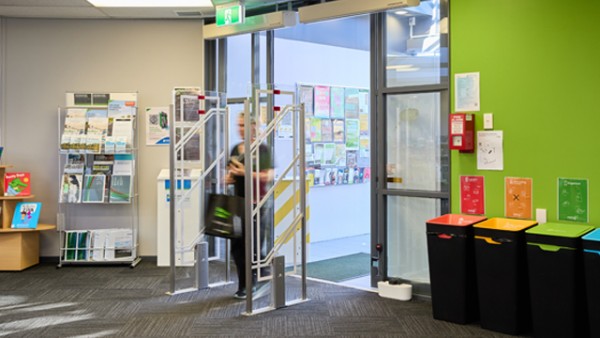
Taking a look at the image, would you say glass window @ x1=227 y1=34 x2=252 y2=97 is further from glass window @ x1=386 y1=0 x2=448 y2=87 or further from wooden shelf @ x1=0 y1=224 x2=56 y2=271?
wooden shelf @ x1=0 y1=224 x2=56 y2=271

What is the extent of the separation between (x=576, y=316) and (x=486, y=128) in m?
1.50

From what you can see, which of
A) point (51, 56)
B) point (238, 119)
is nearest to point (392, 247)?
point (238, 119)

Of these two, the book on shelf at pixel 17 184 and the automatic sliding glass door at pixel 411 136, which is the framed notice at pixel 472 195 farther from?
the book on shelf at pixel 17 184

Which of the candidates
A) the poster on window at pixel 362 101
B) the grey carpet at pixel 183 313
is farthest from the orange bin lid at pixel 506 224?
the poster on window at pixel 362 101

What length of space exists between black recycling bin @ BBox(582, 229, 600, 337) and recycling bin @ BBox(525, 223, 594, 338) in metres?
0.09

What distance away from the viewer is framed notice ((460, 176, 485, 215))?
466 centimetres

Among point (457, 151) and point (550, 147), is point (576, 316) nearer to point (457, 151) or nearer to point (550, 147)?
point (550, 147)

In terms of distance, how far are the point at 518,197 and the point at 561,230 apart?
0.54 meters

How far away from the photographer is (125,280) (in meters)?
5.78

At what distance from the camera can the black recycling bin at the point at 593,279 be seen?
3674 millimetres

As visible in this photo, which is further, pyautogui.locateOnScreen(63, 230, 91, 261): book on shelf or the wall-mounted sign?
pyautogui.locateOnScreen(63, 230, 91, 261): book on shelf

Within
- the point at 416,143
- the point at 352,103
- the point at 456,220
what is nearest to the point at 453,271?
the point at 456,220

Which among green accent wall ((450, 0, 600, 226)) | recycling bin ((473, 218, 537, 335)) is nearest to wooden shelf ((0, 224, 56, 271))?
green accent wall ((450, 0, 600, 226))

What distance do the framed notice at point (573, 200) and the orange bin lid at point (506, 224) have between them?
22 centimetres
